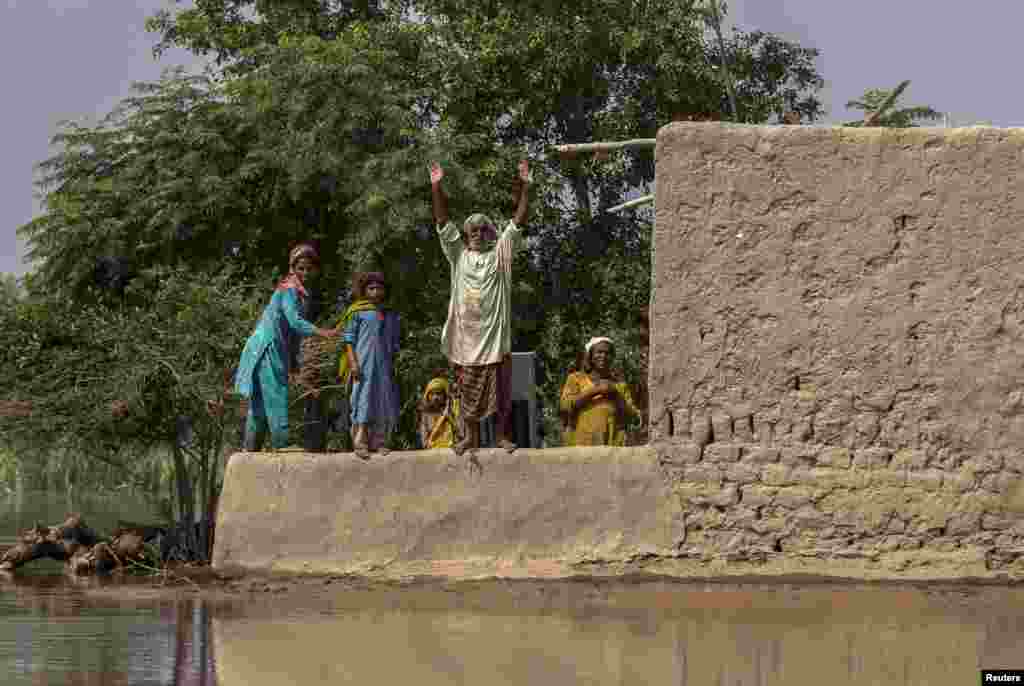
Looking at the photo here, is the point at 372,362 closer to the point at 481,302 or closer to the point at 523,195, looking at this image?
the point at 481,302

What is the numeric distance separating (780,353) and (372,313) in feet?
7.46

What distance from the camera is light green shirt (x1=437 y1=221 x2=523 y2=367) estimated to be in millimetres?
9344

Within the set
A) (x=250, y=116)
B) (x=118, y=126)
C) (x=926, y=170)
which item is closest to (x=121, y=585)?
(x=926, y=170)

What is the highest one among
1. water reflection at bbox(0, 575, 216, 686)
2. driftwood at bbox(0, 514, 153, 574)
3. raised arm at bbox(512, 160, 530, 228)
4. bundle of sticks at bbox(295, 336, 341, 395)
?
raised arm at bbox(512, 160, 530, 228)

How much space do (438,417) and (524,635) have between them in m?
4.63

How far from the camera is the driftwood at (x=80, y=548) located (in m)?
12.8

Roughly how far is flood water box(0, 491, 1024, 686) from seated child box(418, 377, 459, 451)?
8.42 feet

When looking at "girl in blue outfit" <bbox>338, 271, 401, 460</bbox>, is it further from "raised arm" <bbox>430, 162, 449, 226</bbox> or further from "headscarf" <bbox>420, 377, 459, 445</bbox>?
"headscarf" <bbox>420, 377, 459, 445</bbox>

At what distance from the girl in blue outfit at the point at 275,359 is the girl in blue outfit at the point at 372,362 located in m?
0.19

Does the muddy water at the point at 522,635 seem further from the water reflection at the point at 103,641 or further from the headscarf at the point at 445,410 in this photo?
the headscarf at the point at 445,410

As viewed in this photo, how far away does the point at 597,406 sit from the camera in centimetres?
1034

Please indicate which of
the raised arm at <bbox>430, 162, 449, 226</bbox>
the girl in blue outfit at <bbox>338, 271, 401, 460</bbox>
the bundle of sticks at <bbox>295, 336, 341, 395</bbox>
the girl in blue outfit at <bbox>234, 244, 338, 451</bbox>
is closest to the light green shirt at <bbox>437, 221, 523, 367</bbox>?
the raised arm at <bbox>430, 162, 449, 226</bbox>

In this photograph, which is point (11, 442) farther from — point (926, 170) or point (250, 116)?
point (926, 170)

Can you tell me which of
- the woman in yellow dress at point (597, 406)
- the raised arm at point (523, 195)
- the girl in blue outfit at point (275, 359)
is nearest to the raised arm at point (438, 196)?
the raised arm at point (523, 195)
